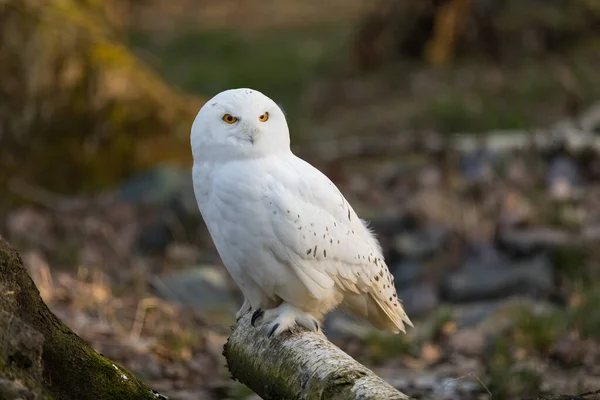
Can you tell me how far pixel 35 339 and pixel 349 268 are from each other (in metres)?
1.74

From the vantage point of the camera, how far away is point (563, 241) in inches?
323

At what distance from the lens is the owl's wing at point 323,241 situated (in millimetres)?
4148

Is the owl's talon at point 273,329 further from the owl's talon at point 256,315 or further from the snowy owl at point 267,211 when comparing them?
the owl's talon at point 256,315

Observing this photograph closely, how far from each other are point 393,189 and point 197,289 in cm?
293

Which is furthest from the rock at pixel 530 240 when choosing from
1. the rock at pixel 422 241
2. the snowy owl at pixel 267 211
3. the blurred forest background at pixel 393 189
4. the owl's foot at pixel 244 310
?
the owl's foot at pixel 244 310

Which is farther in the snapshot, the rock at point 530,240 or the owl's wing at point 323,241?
the rock at point 530,240

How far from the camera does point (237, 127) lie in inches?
161

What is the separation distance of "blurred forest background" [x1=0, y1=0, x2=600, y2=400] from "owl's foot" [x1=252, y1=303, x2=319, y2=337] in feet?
2.56

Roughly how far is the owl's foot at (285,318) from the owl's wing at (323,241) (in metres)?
0.11

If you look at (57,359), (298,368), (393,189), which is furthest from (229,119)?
(393,189)

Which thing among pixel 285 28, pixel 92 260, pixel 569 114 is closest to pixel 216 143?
pixel 92 260

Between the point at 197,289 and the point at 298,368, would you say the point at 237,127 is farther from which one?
the point at 197,289

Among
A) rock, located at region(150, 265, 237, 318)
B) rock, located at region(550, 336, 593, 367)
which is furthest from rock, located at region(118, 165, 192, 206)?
rock, located at region(550, 336, 593, 367)

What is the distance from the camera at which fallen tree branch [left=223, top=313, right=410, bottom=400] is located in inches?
130
